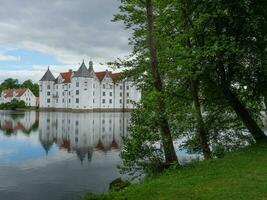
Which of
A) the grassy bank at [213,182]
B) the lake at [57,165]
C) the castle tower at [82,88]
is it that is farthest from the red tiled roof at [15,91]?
the grassy bank at [213,182]

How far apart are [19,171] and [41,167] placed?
2081mm

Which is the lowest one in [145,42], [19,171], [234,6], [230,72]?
[19,171]

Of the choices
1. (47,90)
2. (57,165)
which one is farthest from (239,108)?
(47,90)

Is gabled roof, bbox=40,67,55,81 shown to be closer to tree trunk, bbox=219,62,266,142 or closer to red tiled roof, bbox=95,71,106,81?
red tiled roof, bbox=95,71,106,81

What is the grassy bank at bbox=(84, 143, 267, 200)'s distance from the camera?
37.4ft

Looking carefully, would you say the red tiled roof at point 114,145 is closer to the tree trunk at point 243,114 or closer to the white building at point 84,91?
the tree trunk at point 243,114

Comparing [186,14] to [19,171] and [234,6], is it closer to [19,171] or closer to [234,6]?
[234,6]

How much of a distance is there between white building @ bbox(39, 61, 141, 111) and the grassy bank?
11436 cm

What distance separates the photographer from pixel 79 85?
138 m

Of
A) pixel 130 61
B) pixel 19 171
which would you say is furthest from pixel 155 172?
pixel 19 171

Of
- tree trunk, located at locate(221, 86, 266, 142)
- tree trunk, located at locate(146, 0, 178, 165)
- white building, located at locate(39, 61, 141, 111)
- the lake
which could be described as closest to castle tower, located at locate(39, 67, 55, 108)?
white building, located at locate(39, 61, 141, 111)

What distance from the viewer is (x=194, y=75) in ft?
60.4

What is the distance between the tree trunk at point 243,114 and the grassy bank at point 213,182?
4.28m

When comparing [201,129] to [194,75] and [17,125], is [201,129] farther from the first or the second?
[17,125]
